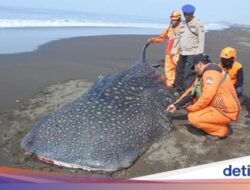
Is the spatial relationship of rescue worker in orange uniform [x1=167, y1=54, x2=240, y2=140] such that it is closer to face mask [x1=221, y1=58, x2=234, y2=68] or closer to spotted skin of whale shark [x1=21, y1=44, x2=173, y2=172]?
spotted skin of whale shark [x1=21, y1=44, x2=173, y2=172]

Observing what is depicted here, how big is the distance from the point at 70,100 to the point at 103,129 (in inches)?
116

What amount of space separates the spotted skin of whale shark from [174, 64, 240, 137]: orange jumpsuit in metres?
0.54

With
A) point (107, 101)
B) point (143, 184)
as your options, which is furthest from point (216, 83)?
point (143, 184)

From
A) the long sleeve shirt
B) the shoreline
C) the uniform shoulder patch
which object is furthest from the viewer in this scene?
the shoreline

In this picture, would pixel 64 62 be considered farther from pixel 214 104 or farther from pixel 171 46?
pixel 214 104

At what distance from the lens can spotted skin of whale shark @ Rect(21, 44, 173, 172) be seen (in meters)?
5.63

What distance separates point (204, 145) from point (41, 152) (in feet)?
7.89

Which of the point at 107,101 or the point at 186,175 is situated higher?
the point at 107,101

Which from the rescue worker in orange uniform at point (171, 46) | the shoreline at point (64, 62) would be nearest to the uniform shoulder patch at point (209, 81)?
the rescue worker in orange uniform at point (171, 46)

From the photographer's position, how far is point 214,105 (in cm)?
678

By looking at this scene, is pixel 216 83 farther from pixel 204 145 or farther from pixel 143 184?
pixel 143 184

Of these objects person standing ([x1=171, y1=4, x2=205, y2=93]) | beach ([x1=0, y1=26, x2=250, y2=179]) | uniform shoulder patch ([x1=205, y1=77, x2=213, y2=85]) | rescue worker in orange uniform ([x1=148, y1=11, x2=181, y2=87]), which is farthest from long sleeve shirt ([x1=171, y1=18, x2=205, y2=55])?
uniform shoulder patch ([x1=205, y1=77, x2=213, y2=85])

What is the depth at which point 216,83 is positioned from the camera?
263 inches

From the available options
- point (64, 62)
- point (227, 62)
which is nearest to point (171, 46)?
point (227, 62)
